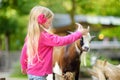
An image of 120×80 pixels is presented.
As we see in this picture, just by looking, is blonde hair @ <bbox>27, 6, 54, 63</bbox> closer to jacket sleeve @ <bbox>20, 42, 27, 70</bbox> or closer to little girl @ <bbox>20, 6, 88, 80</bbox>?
little girl @ <bbox>20, 6, 88, 80</bbox>

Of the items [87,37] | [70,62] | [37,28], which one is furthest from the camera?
[70,62]

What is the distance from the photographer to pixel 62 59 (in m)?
10.5

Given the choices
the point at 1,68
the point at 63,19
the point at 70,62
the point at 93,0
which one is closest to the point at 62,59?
the point at 70,62

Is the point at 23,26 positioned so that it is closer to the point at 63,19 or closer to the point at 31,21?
the point at 63,19

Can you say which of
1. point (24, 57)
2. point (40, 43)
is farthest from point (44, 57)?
point (24, 57)

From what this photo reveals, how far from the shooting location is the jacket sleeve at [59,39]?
288 inches

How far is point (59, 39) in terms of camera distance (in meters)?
7.34

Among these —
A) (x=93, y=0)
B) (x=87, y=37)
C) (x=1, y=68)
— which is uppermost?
(x=93, y=0)

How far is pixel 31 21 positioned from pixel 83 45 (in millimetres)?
2178

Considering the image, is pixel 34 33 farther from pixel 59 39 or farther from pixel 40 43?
pixel 59 39

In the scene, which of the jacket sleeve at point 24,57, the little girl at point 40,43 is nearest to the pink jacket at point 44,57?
the little girl at point 40,43

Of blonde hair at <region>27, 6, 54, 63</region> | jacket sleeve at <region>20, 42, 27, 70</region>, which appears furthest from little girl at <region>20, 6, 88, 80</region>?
jacket sleeve at <region>20, 42, 27, 70</region>

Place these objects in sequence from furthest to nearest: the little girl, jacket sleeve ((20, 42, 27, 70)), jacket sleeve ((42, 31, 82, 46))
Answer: jacket sleeve ((20, 42, 27, 70))
the little girl
jacket sleeve ((42, 31, 82, 46))

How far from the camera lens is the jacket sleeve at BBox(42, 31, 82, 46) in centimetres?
731
